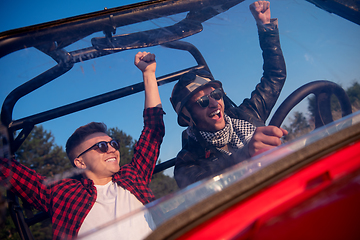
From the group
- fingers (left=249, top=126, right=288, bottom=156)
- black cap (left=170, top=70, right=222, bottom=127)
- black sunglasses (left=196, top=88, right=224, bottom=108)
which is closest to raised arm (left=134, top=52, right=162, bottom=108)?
black cap (left=170, top=70, right=222, bottom=127)

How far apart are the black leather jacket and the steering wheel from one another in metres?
0.06

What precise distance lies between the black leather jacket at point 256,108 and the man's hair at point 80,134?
462 mm

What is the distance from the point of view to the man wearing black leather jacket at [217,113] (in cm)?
112

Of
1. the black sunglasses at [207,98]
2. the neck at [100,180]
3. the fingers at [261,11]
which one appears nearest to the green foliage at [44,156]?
the neck at [100,180]

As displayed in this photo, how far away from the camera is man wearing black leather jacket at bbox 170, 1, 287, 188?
1.12 meters

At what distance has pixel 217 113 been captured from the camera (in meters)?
1.23

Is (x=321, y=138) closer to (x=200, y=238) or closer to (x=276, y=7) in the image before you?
(x=200, y=238)

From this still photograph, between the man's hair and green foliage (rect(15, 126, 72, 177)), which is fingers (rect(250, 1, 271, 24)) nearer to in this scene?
the man's hair

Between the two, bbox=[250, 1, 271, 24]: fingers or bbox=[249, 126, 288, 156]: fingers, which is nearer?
bbox=[249, 126, 288, 156]: fingers

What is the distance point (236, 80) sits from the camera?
48.9 inches

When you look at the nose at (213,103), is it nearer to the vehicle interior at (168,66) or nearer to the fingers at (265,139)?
the vehicle interior at (168,66)

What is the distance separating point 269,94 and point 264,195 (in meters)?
0.63

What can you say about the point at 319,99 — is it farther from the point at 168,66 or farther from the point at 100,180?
the point at 100,180

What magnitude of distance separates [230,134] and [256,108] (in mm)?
202
